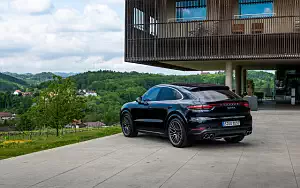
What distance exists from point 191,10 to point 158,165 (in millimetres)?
22847

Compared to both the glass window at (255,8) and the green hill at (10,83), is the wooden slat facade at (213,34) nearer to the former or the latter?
the glass window at (255,8)

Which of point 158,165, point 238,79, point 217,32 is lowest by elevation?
point 158,165

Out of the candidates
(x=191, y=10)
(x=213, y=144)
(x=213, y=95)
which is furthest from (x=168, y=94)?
(x=191, y=10)

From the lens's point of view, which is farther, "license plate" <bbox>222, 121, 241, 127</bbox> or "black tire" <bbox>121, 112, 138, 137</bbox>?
"black tire" <bbox>121, 112, 138, 137</bbox>

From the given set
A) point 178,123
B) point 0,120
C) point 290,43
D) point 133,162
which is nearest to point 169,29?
point 290,43

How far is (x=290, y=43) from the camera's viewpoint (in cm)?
2553

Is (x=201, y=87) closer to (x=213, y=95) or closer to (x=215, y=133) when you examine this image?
(x=213, y=95)

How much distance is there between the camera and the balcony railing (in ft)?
84.5

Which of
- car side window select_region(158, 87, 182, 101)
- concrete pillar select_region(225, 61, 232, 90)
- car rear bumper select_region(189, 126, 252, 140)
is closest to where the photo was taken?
car rear bumper select_region(189, 126, 252, 140)

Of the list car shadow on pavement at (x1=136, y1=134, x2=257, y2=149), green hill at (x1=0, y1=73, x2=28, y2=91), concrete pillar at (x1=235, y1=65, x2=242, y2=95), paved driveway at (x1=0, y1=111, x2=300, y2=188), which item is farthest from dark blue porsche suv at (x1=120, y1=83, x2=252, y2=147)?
green hill at (x1=0, y1=73, x2=28, y2=91)

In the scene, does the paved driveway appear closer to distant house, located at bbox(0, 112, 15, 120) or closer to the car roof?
the car roof

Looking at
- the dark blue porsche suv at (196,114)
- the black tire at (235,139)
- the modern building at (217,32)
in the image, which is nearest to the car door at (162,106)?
the dark blue porsche suv at (196,114)

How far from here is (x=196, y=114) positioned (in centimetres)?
1027

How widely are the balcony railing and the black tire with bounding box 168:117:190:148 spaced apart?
1620cm
